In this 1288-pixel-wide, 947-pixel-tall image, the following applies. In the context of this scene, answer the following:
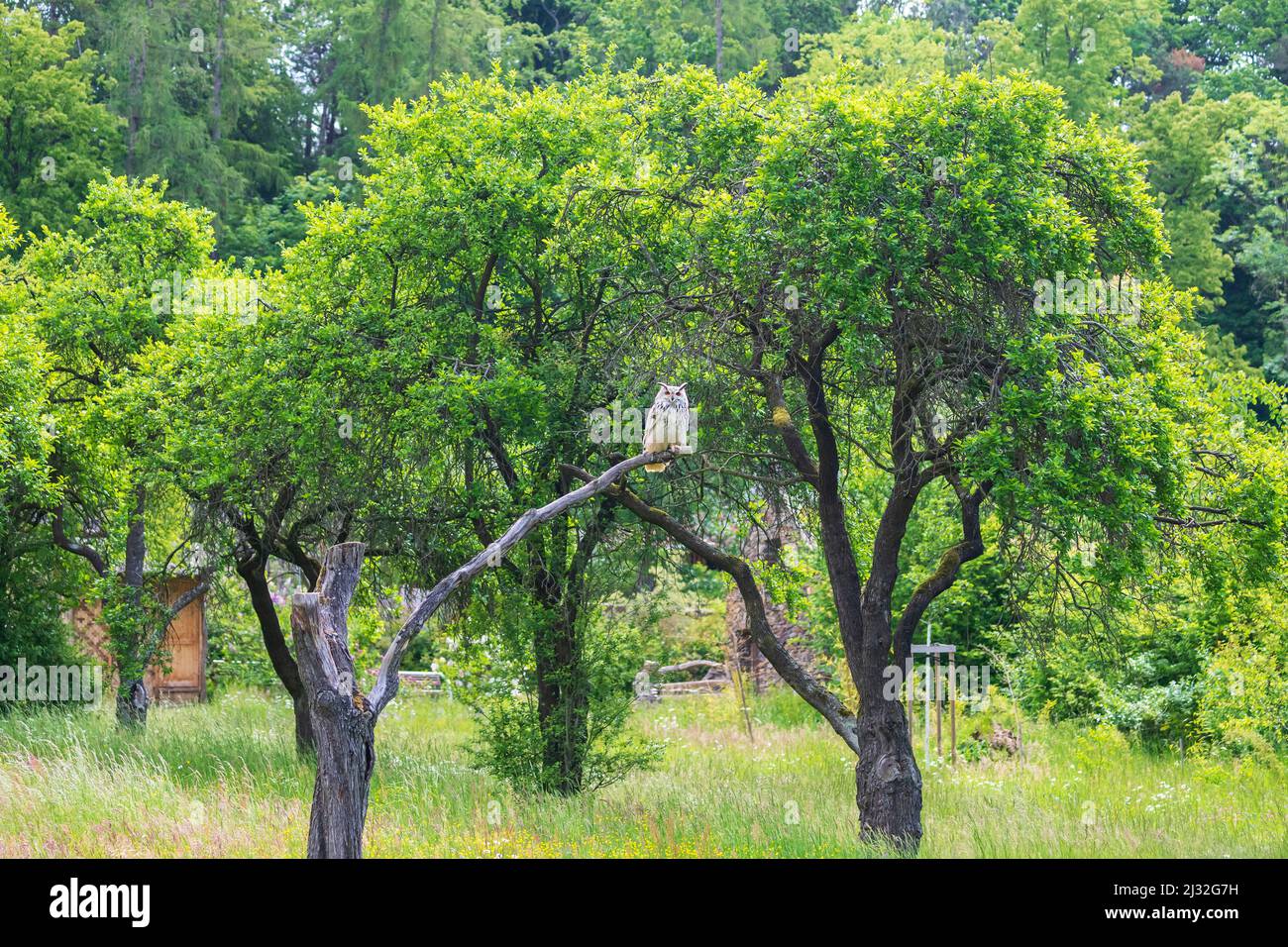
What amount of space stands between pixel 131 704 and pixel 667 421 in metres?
13.3

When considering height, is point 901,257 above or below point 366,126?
below

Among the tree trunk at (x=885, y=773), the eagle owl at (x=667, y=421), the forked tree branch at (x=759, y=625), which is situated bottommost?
the tree trunk at (x=885, y=773)

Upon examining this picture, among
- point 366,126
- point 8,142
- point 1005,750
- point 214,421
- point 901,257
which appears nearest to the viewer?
point 901,257

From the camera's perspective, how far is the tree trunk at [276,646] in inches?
753

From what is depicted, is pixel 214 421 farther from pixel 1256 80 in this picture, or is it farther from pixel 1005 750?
pixel 1256 80

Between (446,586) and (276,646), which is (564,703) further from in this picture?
(446,586)

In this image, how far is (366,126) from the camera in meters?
45.5

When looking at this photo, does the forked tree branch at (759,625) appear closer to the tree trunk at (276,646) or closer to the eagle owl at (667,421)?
the eagle owl at (667,421)

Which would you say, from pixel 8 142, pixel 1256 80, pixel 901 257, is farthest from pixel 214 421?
pixel 1256 80

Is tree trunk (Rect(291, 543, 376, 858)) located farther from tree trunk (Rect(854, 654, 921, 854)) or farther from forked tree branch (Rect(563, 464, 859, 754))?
tree trunk (Rect(854, 654, 921, 854))

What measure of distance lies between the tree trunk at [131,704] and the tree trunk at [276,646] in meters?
2.32

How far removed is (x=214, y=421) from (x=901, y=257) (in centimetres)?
851

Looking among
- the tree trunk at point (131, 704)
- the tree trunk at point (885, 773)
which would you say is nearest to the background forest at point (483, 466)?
the tree trunk at point (131, 704)

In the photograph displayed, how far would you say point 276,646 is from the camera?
65.5 feet
